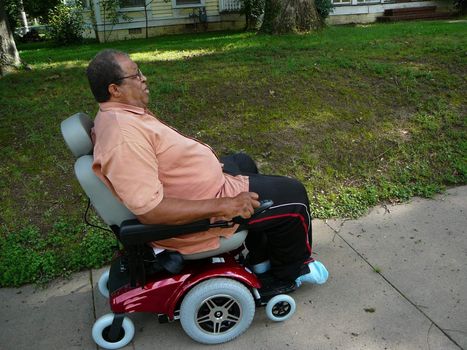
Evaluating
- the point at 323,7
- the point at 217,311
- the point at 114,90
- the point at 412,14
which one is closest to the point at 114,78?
the point at 114,90

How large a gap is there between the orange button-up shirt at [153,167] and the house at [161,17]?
13.8 m

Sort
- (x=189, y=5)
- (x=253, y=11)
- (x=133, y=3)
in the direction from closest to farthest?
(x=253, y=11) < (x=133, y=3) < (x=189, y=5)

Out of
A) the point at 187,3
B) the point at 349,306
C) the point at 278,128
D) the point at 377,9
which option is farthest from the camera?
the point at 377,9

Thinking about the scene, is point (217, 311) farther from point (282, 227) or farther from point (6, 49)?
point (6, 49)

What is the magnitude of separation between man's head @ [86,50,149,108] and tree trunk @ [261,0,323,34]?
7841 millimetres

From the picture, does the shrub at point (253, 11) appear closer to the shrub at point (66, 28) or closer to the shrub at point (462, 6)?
the shrub at point (66, 28)

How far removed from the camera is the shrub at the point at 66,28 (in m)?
14.8

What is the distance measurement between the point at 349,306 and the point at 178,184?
1.29 meters

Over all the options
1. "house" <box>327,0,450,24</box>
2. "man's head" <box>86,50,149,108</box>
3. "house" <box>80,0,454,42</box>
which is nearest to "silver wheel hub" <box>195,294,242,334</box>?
"man's head" <box>86,50,149,108</box>

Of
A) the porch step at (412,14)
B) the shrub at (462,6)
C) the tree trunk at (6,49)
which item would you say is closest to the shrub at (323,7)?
the porch step at (412,14)

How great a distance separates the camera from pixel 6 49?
682 centimetres

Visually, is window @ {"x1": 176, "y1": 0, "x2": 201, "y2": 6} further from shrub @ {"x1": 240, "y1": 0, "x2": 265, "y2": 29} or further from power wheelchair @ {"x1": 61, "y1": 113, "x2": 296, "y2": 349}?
power wheelchair @ {"x1": 61, "y1": 113, "x2": 296, "y2": 349}

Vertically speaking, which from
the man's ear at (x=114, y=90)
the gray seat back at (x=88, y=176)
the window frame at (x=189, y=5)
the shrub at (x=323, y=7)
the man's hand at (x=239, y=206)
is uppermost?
the window frame at (x=189, y=5)

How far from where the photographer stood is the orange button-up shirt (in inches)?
75.0
